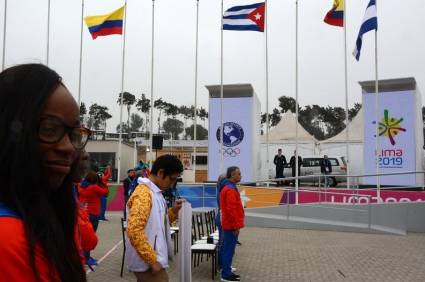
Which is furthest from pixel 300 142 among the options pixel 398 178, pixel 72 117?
pixel 72 117

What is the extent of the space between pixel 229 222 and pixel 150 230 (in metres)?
3.83

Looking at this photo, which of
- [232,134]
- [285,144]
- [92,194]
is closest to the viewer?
[92,194]

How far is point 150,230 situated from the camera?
356 cm

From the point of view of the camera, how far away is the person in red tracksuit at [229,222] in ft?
23.8

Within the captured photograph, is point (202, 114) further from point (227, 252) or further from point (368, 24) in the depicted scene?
point (227, 252)

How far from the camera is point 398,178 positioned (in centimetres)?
1792

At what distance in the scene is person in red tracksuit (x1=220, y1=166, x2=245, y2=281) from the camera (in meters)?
7.27

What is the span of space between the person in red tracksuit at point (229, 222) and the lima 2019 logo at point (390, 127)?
12521 millimetres

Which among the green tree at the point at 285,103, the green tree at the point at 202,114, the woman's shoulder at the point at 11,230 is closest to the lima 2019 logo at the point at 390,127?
the woman's shoulder at the point at 11,230

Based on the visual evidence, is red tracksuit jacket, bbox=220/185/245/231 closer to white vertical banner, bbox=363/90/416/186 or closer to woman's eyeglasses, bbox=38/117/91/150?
woman's eyeglasses, bbox=38/117/91/150

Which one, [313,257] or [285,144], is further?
[285,144]

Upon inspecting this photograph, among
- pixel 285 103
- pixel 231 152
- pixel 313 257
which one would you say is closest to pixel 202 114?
pixel 285 103

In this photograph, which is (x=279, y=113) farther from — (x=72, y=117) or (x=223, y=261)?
(x=72, y=117)

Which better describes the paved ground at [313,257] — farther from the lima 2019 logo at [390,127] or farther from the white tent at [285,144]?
the white tent at [285,144]
